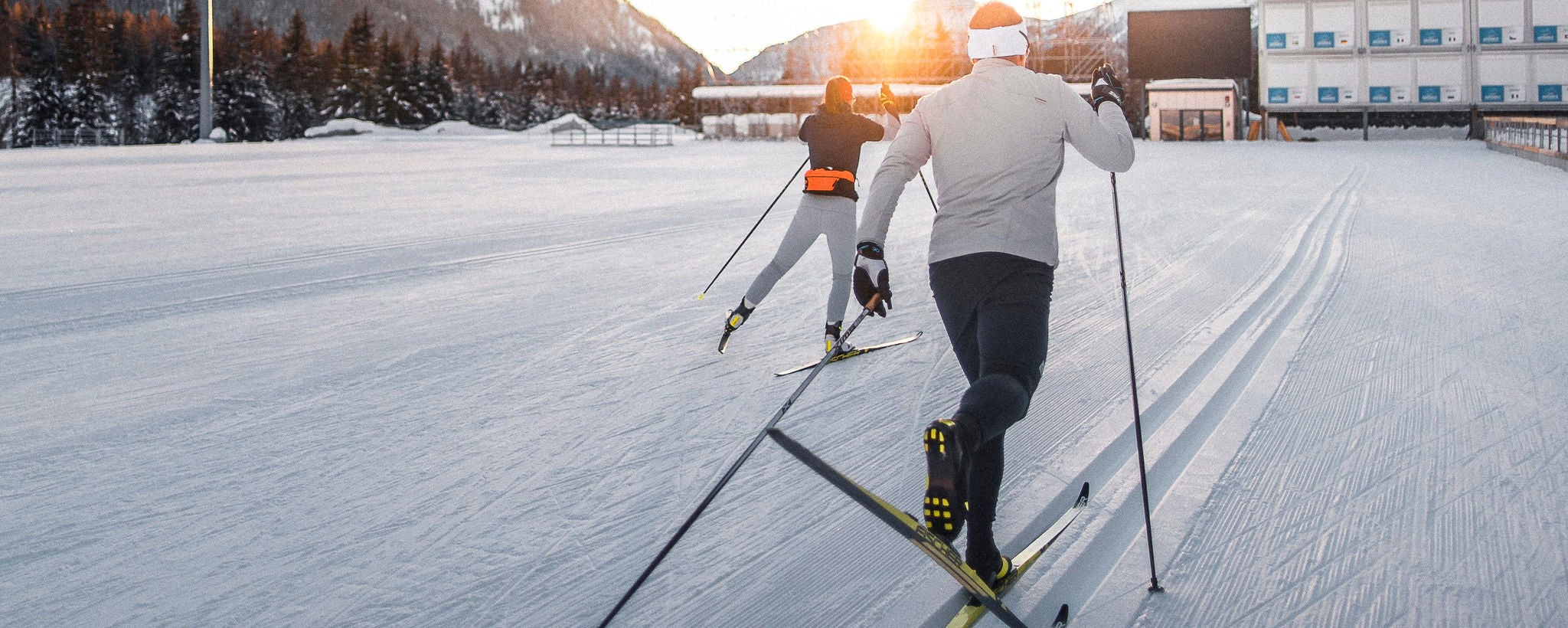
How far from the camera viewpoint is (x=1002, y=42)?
2678 mm

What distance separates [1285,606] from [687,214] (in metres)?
10.5

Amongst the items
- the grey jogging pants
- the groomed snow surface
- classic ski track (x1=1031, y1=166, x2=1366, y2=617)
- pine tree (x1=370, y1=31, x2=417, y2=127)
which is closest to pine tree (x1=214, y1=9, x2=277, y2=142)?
pine tree (x1=370, y1=31, x2=417, y2=127)

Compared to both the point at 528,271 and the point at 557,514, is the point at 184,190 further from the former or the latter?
the point at 557,514

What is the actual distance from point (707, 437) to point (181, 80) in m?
76.1

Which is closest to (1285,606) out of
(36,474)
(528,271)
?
(36,474)

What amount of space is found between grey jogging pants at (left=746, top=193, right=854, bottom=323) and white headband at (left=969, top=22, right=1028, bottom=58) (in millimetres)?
2789

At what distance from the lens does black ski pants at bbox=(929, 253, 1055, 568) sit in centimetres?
237

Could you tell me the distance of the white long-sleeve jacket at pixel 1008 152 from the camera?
261 centimetres

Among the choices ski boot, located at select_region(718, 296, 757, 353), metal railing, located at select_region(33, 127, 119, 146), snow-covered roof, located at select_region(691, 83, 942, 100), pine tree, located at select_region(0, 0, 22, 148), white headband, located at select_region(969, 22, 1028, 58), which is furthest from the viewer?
pine tree, located at select_region(0, 0, 22, 148)

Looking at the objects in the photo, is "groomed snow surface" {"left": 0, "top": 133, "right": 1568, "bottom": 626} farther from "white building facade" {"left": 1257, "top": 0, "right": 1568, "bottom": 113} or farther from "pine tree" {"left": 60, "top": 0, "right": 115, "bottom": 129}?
"pine tree" {"left": 60, "top": 0, "right": 115, "bottom": 129}

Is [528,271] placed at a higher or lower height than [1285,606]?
higher

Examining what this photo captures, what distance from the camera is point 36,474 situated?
3.59 metres

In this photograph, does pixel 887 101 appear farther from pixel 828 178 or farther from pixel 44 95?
pixel 44 95

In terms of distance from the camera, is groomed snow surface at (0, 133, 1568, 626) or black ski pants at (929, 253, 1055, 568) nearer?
black ski pants at (929, 253, 1055, 568)
